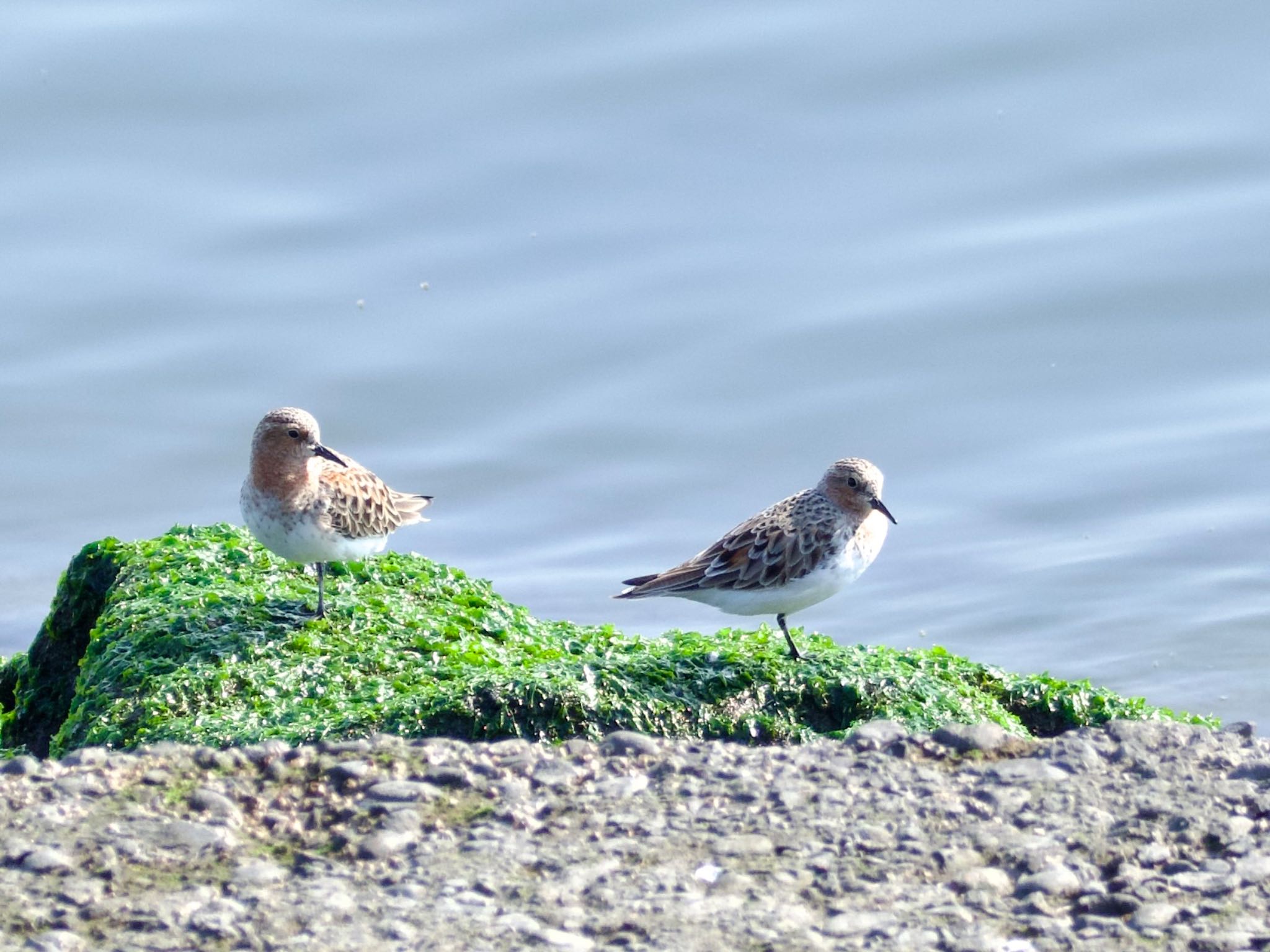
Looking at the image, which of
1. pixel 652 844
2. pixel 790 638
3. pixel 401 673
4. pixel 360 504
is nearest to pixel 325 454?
pixel 360 504

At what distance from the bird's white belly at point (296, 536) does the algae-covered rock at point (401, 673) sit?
133 mm

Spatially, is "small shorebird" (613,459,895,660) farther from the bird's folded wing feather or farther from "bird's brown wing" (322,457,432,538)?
"bird's brown wing" (322,457,432,538)

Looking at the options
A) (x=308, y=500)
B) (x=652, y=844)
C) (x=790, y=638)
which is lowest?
(x=652, y=844)

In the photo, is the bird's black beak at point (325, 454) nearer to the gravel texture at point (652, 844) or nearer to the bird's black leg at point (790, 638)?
the bird's black leg at point (790, 638)

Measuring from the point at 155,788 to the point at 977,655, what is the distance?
22.6ft

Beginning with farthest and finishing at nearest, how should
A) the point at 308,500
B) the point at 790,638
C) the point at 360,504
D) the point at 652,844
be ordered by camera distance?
the point at 360,504 → the point at 308,500 → the point at 790,638 → the point at 652,844

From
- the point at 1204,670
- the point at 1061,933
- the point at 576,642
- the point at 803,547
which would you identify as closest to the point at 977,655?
the point at 1204,670

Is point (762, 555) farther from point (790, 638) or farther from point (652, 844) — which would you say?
point (652, 844)

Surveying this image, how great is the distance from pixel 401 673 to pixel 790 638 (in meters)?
1.66

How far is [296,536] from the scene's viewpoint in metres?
7.59

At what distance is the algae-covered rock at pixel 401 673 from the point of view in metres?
5.86

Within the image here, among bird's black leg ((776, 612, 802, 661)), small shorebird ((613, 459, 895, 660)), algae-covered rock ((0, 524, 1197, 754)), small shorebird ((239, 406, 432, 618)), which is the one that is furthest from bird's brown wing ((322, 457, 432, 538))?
bird's black leg ((776, 612, 802, 661))

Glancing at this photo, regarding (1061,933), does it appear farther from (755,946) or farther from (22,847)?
(22,847)

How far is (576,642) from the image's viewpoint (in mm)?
7141
